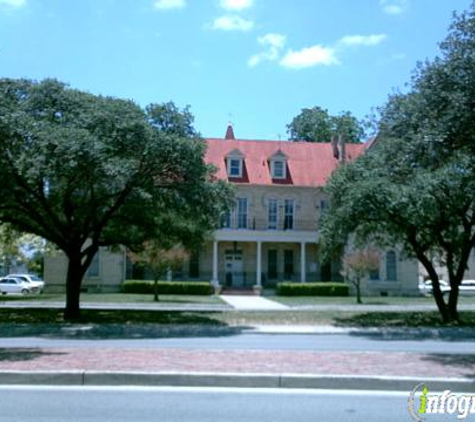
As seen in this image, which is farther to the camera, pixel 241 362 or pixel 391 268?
pixel 391 268

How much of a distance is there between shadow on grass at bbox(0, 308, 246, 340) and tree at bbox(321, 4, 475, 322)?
5.75 metres

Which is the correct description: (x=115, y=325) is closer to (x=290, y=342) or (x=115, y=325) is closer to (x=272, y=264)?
(x=290, y=342)

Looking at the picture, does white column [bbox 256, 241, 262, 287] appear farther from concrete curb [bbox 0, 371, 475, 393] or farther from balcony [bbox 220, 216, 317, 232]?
concrete curb [bbox 0, 371, 475, 393]

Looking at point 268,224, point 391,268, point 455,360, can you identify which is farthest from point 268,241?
point 455,360

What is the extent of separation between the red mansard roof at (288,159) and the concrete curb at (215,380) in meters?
34.2

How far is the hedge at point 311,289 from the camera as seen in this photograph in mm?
39094

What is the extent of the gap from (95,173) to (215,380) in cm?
1020

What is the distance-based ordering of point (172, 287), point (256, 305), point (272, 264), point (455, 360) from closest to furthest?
point (455, 360)
point (256, 305)
point (172, 287)
point (272, 264)

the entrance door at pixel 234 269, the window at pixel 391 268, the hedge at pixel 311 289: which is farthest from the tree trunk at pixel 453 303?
the entrance door at pixel 234 269

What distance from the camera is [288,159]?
45188 millimetres

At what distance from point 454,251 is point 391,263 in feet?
69.4

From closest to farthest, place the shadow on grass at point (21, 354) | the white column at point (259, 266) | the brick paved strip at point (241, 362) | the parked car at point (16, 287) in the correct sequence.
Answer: the brick paved strip at point (241, 362)
the shadow on grass at point (21, 354)
the white column at point (259, 266)
the parked car at point (16, 287)

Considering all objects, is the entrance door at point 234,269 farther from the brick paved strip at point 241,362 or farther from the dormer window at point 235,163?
the brick paved strip at point 241,362

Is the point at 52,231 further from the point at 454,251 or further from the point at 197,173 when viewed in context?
the point at 454,251
